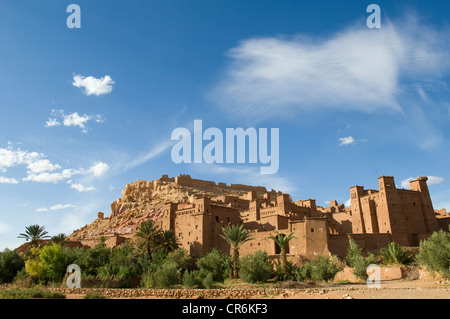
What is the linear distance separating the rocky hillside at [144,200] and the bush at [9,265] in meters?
21.1

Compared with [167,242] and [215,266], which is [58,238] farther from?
[215,266]

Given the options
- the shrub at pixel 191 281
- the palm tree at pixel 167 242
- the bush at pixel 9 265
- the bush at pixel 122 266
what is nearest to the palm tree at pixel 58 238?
the bush at pixel 9 265

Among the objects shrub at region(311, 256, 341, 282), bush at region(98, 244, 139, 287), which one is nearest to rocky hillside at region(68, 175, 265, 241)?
bush at region(98, 244, 139, 287)

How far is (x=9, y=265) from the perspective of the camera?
40.7m

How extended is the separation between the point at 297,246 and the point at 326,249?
2.73 metres

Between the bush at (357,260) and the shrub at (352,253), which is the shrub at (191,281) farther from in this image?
the shrub at (352,253)

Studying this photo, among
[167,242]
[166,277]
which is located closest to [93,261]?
[167,242]

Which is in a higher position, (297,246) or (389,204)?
(389,204)

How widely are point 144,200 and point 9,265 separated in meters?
36.8

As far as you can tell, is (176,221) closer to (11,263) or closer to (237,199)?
(237,199)

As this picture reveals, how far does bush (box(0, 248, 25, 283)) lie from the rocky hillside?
69.1ft

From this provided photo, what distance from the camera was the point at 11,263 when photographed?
4091 cm
